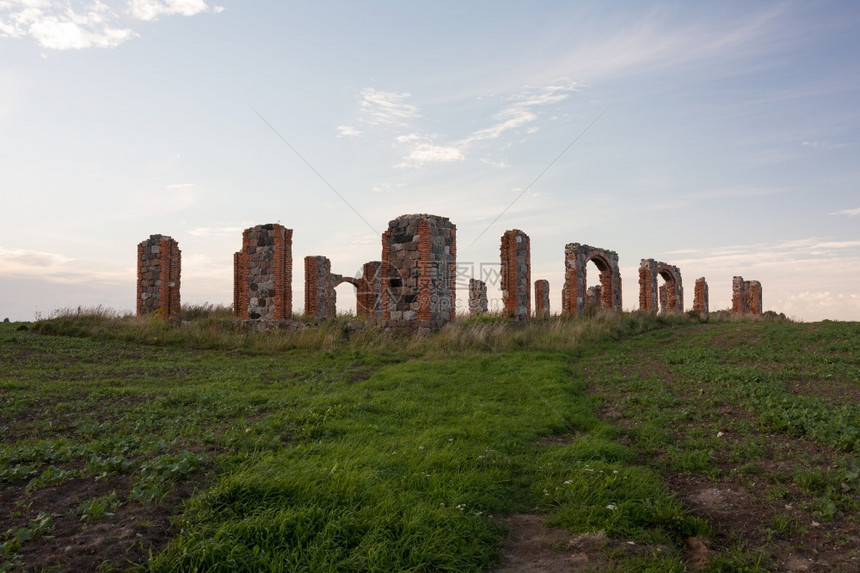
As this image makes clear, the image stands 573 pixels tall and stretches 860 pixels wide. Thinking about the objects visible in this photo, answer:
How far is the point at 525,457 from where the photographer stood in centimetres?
597

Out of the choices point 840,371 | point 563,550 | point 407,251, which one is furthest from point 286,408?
point 840,371

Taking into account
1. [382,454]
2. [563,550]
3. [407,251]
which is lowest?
[563,550]

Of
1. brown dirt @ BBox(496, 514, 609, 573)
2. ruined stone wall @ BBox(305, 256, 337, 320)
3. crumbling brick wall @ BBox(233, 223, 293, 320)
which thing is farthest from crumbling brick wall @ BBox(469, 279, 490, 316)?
brown dirt @ BBox(496, 514, 609, 573)

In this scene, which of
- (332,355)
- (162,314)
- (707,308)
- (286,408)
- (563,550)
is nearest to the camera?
(563,550)

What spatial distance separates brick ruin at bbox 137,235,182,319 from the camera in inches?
867

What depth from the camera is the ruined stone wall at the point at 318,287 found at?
86.5ft

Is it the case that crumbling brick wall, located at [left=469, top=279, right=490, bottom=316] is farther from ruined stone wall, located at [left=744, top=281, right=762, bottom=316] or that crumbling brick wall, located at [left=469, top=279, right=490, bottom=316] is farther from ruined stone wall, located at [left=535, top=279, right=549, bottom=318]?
ruined stone wall, located at [left=744, top=281, right=762, bottom=316]

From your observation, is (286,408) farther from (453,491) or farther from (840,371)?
(840,371)

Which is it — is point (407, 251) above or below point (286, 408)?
above

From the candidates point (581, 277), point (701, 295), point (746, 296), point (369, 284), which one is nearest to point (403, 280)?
point (581, 277)

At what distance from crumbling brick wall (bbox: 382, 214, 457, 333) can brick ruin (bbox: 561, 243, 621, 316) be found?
9377 millimetres

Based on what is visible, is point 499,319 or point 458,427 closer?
point 458,427

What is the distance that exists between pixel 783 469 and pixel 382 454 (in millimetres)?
4135

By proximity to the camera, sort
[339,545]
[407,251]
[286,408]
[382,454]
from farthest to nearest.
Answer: [407,251] → [286,408] → [382,454] → [339,545]
